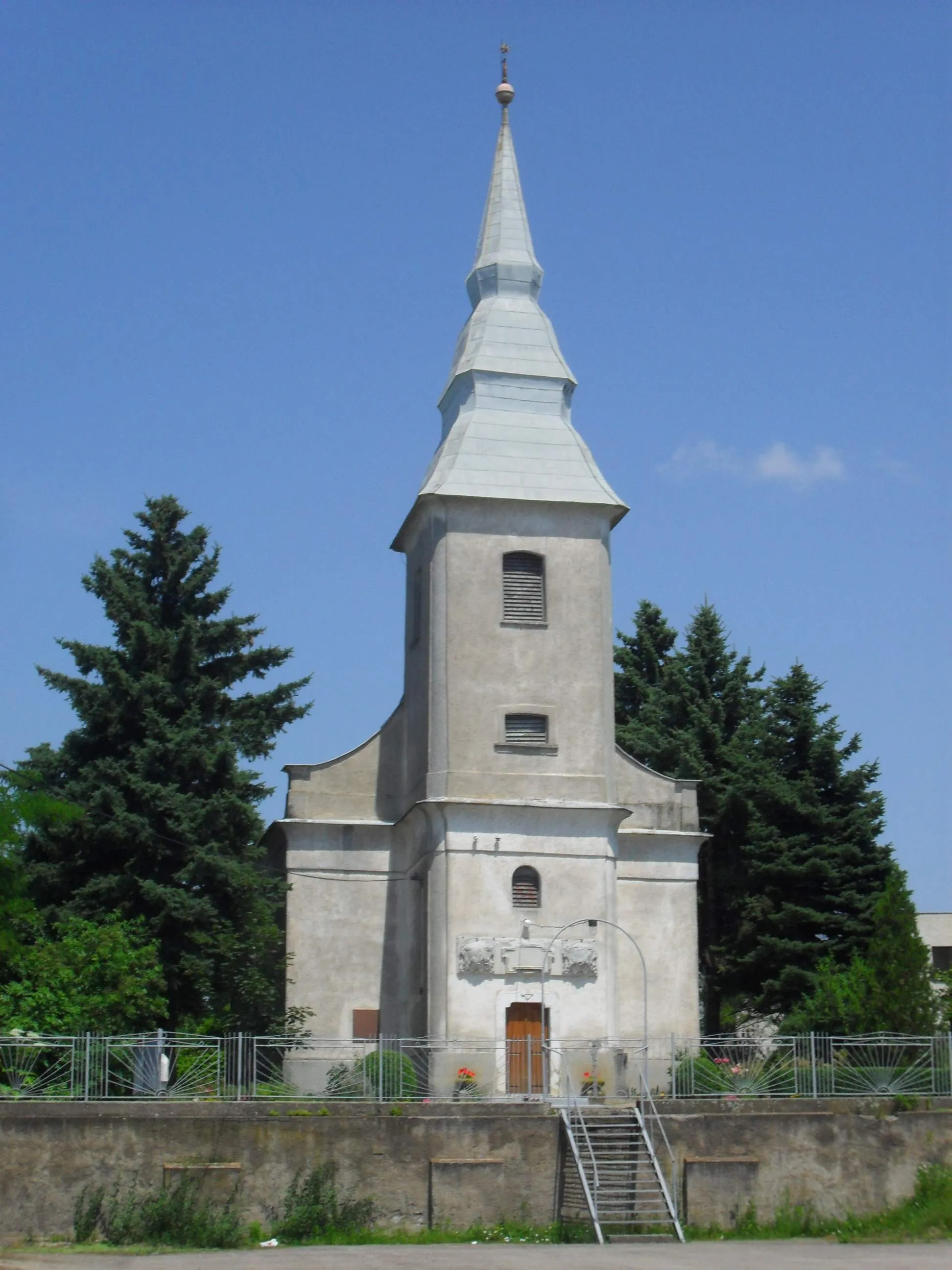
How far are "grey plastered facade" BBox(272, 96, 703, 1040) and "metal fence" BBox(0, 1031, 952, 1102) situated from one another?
749mm

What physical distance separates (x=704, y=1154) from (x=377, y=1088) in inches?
210

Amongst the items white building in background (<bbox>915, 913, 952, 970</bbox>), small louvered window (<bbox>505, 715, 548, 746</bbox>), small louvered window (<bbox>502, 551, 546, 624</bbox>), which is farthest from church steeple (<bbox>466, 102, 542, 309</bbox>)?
white building in background (<bbox>915, 913, 952, 970</bbox>)

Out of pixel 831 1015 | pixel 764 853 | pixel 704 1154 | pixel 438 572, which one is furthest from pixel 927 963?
pixel 438 572

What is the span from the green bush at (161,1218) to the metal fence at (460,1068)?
2173mm

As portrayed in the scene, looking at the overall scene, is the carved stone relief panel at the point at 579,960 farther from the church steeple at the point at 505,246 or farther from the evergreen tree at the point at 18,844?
the church steeple at the point at 505,246

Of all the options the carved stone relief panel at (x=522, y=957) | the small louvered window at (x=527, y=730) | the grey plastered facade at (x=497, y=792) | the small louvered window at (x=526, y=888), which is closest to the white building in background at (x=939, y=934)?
the grey plastered facade at (x=497, y=792)

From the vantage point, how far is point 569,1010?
105 feet

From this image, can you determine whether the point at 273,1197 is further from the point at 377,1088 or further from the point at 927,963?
the point at 927,963

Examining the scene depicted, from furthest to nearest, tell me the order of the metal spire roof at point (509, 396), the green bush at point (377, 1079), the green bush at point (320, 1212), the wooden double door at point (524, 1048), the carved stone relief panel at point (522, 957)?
the metal spire roof at point (509, 396), the carved stone relief panel at point (522, 957), the wooden double door at point (524, 1048), the green bush at point (377, 1079), the green bush at point (320, 1212)

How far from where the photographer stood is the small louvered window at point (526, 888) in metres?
32.8

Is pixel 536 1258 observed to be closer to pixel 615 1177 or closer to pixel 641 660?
pixel 615 1177

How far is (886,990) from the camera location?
3397cm

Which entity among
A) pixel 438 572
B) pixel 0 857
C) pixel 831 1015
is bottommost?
pixel 831 1015

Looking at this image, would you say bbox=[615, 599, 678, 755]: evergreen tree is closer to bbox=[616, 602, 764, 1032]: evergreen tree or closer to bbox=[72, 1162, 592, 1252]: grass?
bbox=[616, 602, 764, 1032]: evergreen tree
